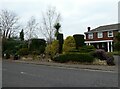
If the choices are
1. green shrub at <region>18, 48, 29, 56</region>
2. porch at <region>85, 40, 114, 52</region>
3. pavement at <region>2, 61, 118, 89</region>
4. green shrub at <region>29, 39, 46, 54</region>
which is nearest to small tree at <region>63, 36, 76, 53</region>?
green shrub at <region>29, 39, 46, 54</region>

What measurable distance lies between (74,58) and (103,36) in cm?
3758

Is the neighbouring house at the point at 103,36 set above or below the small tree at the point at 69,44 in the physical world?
above

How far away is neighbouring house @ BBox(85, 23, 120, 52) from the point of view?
207 feet

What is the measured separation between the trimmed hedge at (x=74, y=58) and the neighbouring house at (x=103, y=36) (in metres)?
32.4

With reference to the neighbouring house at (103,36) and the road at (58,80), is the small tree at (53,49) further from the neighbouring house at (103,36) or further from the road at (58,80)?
the neighbouring house at (103,36)

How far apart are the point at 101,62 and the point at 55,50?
33.0 ft

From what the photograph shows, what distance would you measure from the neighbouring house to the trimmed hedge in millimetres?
32425

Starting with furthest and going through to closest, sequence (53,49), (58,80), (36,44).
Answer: (36,44) → (53,49) → (58,80)

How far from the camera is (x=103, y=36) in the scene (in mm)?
65750

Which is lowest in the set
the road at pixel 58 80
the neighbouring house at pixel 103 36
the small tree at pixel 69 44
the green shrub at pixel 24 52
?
the road at pixel 58 80

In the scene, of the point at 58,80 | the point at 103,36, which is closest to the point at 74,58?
the point at 58,80

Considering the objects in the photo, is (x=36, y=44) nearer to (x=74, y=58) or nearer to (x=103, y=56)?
(x=74, y=58)

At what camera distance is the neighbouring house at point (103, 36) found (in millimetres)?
62981

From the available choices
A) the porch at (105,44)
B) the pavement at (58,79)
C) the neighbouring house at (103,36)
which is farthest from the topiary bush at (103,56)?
the neighbouring house at (103,36)
